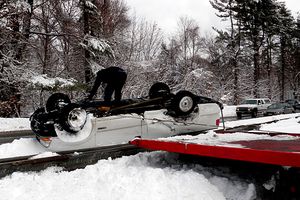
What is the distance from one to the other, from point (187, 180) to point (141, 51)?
25748 mm

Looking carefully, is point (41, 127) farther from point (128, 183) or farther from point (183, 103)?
point (183, 103)

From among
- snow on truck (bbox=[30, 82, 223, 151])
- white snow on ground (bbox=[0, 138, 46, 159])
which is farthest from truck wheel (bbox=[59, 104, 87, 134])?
white snow on ground (bbox=[0, 138, 46, 159])

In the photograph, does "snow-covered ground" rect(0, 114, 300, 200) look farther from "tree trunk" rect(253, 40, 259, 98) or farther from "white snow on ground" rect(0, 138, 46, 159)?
"tree trunk" rect(253, 40, 259, 98)

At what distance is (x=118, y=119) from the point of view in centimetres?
657

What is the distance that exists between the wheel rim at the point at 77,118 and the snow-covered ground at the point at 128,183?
3.33ft

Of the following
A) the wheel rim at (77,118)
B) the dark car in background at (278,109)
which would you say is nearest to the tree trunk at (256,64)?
the dark car in background at (278,109)

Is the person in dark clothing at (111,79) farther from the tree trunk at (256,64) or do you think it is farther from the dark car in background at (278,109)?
the tree trunk at (256,64)

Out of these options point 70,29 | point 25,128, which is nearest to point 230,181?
point 25,128

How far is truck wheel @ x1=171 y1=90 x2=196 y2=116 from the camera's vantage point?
713 centimetres

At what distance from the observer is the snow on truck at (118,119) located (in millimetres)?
6125

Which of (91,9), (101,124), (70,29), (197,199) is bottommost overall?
(197,199)

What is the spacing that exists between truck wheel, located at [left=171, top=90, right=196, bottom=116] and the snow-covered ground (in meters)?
2.01

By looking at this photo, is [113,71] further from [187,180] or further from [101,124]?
[187,180]

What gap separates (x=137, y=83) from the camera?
2539 cm
